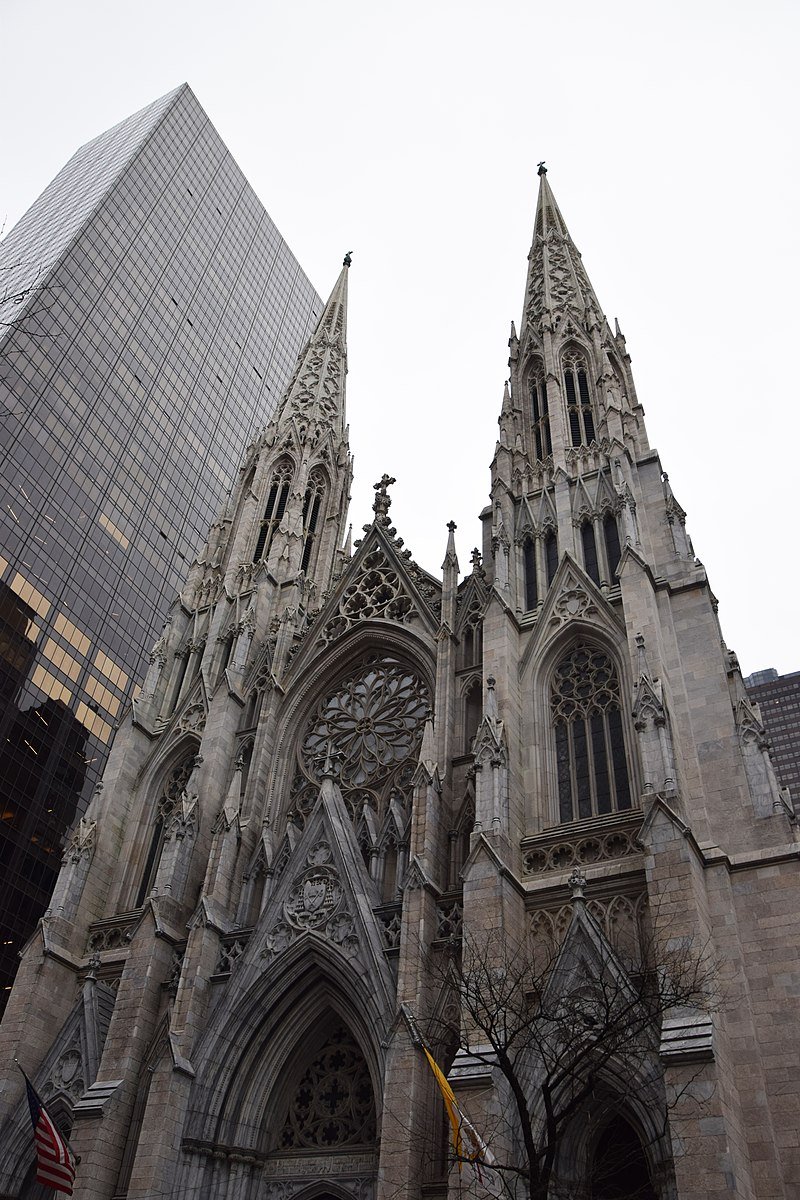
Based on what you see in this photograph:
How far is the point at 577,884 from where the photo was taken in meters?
18.8

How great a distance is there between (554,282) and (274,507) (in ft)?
46.4

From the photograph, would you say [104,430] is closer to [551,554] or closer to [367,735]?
[367,735]

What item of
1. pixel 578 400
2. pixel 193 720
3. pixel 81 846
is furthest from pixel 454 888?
pixel 578 400

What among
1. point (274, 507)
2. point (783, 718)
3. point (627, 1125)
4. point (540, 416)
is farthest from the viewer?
point (783, 718)

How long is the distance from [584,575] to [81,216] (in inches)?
1765

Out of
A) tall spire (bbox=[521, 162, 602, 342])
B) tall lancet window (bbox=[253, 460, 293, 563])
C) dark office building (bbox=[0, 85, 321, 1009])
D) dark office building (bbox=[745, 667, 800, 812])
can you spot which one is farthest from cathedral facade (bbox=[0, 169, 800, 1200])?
dark office building (bbox=[745, 667, 800, 812])

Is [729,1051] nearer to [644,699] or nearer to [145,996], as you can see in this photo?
[644,699]

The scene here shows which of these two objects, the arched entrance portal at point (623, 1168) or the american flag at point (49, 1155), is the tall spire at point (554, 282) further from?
the american flag at point (49, 1155)

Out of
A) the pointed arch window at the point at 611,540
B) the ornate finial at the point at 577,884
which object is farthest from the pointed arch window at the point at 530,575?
the ornate finial at the point at 577,884

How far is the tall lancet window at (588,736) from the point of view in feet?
71.8

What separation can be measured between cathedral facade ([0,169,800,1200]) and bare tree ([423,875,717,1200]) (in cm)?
7

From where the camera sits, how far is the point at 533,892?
19.9 metres

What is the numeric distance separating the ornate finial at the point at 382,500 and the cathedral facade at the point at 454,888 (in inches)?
5.5

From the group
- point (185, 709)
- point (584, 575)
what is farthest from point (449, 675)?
point (185, 709)
